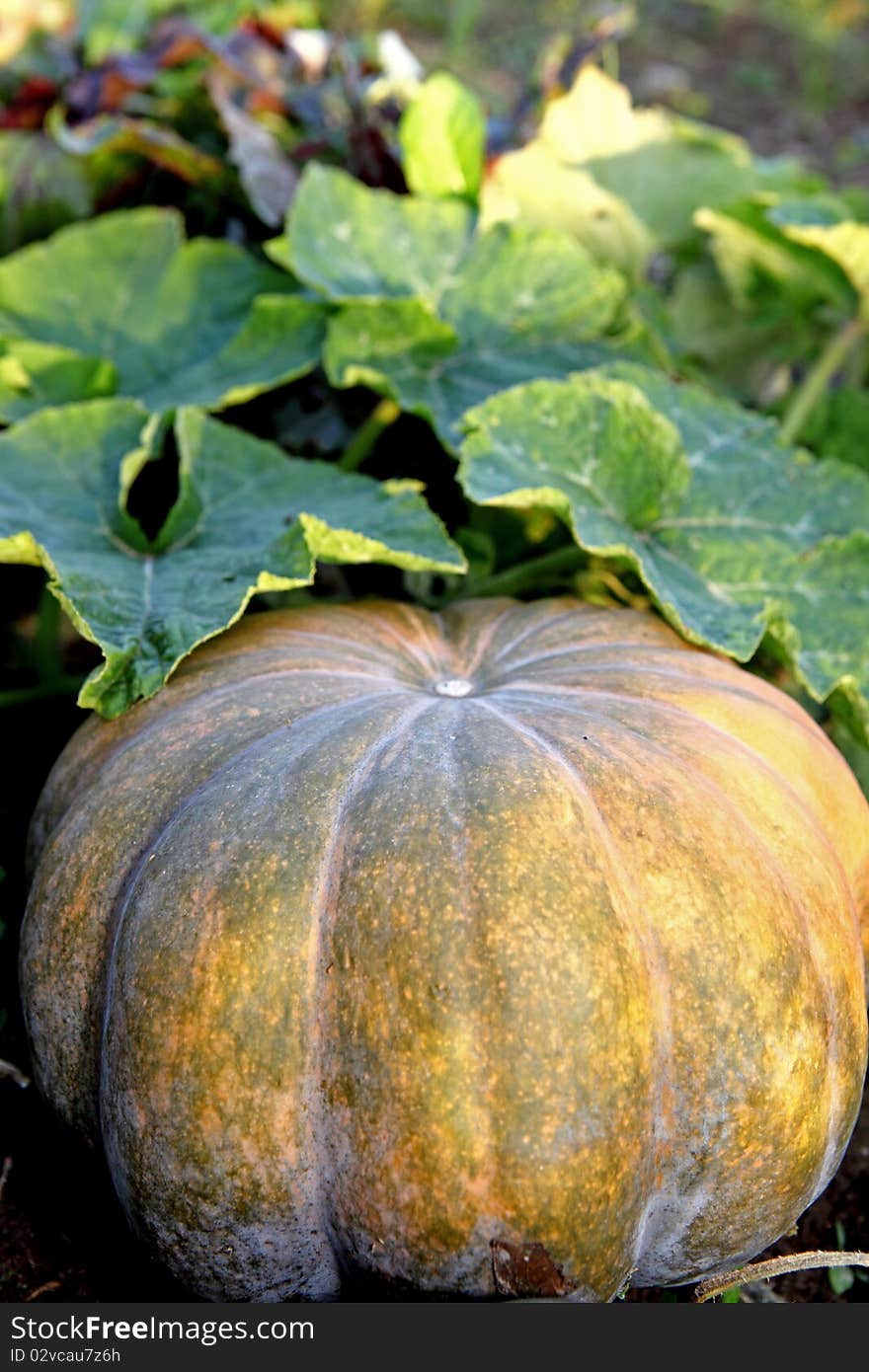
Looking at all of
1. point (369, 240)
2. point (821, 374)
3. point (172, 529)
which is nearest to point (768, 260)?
point (821, 374)

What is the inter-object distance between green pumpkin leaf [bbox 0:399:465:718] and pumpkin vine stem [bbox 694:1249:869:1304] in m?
1.04

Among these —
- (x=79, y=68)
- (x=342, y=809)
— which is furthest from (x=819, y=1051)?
(x=79, y=68)

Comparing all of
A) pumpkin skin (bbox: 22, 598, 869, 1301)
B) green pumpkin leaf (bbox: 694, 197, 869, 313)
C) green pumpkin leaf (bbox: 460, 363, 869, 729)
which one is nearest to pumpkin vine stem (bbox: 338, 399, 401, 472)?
green pumpkin leaf (bbox: 460, 363, 869, 729)

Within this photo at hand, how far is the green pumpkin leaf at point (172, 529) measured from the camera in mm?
1832

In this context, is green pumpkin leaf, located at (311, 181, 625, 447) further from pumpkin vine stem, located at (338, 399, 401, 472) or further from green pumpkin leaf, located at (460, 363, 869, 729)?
green pumpkin leaf, located at (460, 363, 869, 729)

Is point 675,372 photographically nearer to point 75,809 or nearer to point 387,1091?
point 75,809

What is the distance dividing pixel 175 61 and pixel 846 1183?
9.39 feet

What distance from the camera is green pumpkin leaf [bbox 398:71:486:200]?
2748 millimetres

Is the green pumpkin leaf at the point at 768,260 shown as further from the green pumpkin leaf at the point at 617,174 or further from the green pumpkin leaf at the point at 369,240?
the green pumpkin leaf at the point at 369,240

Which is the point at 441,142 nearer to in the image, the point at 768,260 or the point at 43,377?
the point at 768,260

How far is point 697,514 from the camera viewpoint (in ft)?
7.42

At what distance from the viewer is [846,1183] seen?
1.98 metres

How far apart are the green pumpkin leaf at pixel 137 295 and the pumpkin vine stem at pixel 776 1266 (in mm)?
1900

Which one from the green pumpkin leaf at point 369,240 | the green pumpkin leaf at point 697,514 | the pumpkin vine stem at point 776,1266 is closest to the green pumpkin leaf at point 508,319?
the green pumpkin leaf at point 369,240
